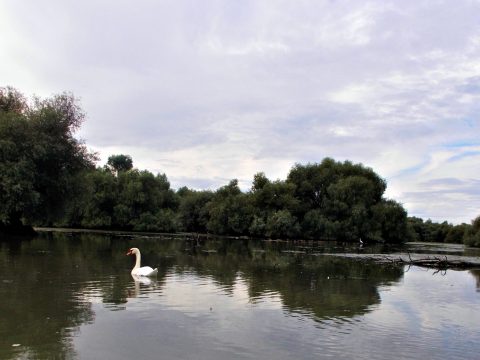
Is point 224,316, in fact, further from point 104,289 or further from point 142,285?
point 142,285

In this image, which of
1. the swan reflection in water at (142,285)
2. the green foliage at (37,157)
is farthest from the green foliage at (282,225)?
the swan reflection in water at (142,285)

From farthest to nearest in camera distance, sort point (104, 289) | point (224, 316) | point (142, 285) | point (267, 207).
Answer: point (267, 207) < point (142, 285) < point (104, 289) < point (224, 316)

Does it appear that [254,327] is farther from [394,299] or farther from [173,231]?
[173,231]

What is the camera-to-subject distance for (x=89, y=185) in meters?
53.9

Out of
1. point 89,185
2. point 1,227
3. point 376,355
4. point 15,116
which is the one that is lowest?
point 376,355

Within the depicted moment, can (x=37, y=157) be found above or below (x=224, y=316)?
above

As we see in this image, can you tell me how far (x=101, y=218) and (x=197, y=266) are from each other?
214ft

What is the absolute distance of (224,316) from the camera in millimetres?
13430

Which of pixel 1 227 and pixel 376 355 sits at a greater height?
pixel 1 227

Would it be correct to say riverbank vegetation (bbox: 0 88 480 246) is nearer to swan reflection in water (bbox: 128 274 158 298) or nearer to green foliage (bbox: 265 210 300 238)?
green foliage (bbox: 265 210 300 238)

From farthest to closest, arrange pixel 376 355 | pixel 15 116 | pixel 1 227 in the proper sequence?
pixel 1 227
pixel 15 116
pixel 376 355

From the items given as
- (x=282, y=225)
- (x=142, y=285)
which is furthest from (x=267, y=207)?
(x=142, y=285)

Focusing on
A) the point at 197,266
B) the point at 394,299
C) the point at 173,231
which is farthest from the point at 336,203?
the point at 394,299

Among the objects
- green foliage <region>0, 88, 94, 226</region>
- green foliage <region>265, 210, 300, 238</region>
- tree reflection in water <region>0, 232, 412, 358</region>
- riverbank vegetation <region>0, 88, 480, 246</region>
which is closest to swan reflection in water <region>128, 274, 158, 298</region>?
tree reflection in water <region>0, 232, 412, 358</region>
